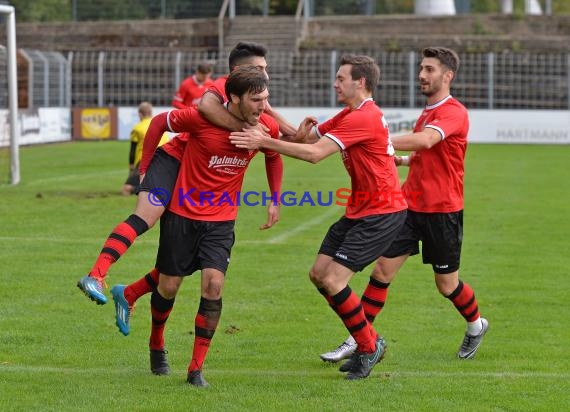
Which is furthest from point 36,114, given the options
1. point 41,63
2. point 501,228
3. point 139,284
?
point 139,284

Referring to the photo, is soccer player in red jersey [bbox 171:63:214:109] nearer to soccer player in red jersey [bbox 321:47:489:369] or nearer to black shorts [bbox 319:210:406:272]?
soccer player in red jersey [bbox 321:47:489:369]

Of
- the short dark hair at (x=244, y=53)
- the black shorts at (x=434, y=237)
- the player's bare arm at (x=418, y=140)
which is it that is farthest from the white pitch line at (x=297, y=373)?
the short dark hair at (x=244, y=53)

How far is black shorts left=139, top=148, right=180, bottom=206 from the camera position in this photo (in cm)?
743

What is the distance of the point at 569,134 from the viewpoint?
35.9m

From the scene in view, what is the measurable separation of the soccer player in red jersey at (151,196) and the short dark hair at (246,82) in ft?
0.70

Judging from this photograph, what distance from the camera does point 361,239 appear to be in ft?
24.5

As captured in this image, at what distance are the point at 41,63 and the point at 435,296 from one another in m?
27.4

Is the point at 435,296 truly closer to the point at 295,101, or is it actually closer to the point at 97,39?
the point at 295,101

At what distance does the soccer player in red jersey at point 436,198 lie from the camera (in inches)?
321

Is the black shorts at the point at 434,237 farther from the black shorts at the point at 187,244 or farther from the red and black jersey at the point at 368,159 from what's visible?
the black shorts at the point at 187,244

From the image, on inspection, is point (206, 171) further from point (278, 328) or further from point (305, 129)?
point (278, 328)

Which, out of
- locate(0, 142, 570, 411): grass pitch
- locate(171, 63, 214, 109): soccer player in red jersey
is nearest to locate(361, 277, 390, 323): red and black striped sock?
locate(0, 142, 570, 411): grass pitch

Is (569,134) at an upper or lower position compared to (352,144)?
lower

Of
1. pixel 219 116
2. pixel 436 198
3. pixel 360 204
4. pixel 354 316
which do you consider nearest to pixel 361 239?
pixel 360 204
